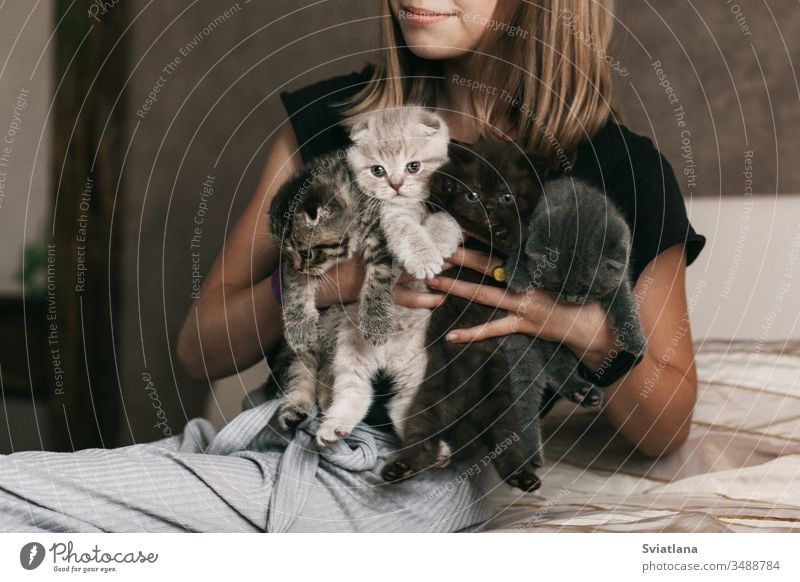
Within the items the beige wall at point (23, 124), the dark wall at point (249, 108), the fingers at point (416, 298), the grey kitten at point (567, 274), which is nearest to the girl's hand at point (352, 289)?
the fingers at point (416, 298)

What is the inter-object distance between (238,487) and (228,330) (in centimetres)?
20

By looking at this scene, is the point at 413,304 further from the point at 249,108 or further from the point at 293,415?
the point at 249,108

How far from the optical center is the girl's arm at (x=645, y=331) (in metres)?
0.92

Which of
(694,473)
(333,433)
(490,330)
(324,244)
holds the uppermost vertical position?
(324,244)

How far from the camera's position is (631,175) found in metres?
0.96

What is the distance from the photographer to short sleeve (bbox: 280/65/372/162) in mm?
978

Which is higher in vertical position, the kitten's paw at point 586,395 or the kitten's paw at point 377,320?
the kitten's paw at point 377,320

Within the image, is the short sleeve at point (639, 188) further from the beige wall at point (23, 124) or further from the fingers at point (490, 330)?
the beige wall at point (23, 124)

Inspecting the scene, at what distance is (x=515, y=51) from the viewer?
971 millimetres

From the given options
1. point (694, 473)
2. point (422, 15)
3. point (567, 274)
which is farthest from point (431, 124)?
point (694, 473)

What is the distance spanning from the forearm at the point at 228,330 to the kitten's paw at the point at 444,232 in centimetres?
22

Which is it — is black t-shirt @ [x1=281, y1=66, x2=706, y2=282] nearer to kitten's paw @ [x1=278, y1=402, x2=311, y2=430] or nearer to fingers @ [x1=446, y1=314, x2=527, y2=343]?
fingers @ [x1=446, y1=314, x2=527, y2=343]
